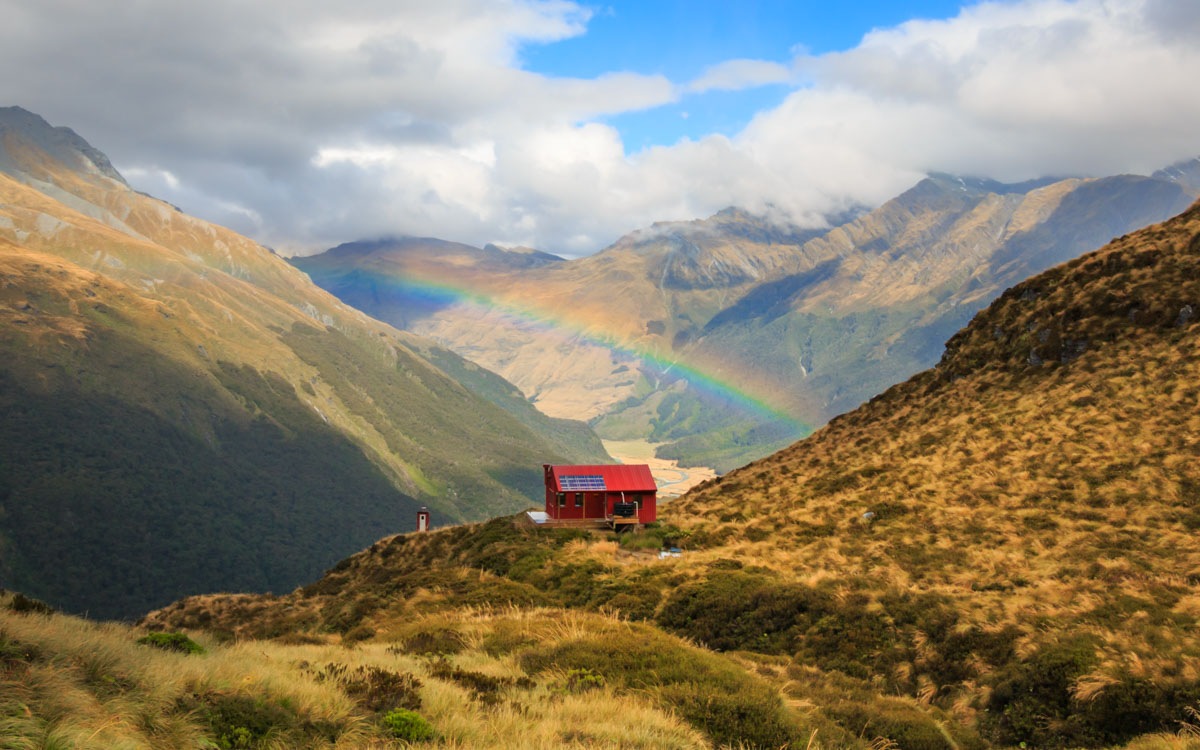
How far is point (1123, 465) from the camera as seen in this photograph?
35.0 meters

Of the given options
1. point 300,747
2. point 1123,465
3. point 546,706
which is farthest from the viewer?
point 1123,465

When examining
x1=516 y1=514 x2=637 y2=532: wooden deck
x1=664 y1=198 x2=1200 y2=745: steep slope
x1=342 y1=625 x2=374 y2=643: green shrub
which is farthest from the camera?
x1=516 y1=514 x2=637 y2=532: wooden deck

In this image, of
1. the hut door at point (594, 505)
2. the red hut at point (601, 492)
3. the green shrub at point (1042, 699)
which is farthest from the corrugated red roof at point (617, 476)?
the green shrub at point (1042, 699)

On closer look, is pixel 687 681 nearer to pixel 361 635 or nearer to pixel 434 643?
pixel 434 643

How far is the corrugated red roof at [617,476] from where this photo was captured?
52.5m

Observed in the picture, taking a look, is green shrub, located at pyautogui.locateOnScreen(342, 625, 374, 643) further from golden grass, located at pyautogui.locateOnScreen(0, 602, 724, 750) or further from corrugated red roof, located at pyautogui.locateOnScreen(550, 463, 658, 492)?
corrugated red roof, located at pyautogui.locateOnScreen(550, 463, 658, 492)

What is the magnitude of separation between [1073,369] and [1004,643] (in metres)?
33.9

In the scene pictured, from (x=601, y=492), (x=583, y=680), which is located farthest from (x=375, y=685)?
(x=601, y=492)

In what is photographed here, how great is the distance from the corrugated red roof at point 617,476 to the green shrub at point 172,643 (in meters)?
36.9

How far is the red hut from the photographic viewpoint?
5259 centimetres

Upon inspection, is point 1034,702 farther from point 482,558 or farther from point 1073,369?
point 1073,369

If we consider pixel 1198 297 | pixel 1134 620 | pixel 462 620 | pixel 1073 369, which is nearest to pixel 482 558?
pixel 462 620

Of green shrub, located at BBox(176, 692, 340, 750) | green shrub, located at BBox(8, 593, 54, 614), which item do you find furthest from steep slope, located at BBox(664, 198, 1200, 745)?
green shrub, located at BBox(8, 593, 54, 614)

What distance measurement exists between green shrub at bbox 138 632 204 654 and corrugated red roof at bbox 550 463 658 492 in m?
36.9
